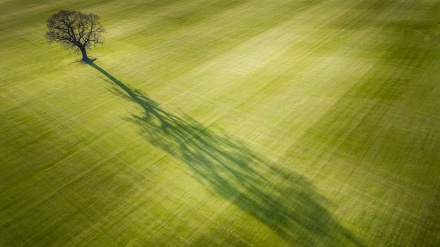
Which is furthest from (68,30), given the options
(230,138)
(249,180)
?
(249,180)

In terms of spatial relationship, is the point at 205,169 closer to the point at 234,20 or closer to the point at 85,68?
the point at 85,68

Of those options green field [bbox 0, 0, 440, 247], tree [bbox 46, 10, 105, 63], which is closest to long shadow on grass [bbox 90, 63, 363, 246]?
green field [bbox 0, 0, 440, 247]

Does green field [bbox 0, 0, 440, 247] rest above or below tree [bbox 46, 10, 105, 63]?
below

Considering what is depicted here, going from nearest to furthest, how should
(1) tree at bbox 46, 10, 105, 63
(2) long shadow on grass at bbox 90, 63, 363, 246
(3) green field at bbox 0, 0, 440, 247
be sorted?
(2) long shadow on grass at bbox 90, 63, 363, 246 < (3) green field at bbox 0, 0, 440, 247 < (1) tree at bbox 46, 10, 105, 63

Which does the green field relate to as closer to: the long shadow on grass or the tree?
the long shadow on grass

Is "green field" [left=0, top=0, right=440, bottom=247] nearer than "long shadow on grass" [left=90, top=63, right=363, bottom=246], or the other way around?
"long shadow on grass" [left=90, top=63, right=363, bottom=246]

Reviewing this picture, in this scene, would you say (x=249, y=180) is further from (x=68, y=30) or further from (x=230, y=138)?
(x=68, y=30)

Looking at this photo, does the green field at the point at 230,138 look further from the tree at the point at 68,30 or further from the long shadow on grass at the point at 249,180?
the tree at the point at 68,30

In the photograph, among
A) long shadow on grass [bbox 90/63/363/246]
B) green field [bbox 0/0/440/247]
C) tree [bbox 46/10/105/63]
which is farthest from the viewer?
tree [bbox 46/10/105/63]
